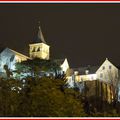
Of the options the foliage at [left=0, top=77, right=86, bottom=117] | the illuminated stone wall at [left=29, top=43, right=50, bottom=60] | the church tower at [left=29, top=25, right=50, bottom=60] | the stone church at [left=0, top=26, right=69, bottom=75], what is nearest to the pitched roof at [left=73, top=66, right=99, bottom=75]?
the stone church at [left=0, top=26, right=69, bottom=75]

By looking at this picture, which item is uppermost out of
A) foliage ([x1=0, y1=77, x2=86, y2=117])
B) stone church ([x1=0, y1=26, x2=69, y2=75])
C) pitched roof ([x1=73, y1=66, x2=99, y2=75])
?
stone church ([x1=0, y1=26, x2=69, y2=75])

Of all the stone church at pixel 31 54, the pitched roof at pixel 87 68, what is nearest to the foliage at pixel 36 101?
the stone church at pixel 31 54

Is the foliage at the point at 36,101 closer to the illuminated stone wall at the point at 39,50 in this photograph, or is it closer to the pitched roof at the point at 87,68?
the pitched roof at the point at 87,68

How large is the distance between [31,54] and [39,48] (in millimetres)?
2087

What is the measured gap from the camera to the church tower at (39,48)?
6275 centimetres

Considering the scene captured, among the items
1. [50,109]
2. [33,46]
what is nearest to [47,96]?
[50,109]

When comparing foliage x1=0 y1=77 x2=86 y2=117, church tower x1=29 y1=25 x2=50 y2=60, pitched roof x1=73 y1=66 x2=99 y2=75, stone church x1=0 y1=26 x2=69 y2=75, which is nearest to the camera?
foliage x1=0 y1=77 x2=86 y2=117

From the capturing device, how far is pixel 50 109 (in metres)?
15.7

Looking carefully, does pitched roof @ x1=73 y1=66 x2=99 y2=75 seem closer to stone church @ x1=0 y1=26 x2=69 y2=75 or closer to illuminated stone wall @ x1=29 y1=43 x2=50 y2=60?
stone church @ x1=0 y1=26 x2=69 y2=75

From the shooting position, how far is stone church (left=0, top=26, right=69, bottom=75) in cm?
5132

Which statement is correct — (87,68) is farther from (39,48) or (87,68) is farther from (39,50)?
(39,48)

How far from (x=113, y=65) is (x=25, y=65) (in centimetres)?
1456

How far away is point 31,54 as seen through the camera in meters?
62.3

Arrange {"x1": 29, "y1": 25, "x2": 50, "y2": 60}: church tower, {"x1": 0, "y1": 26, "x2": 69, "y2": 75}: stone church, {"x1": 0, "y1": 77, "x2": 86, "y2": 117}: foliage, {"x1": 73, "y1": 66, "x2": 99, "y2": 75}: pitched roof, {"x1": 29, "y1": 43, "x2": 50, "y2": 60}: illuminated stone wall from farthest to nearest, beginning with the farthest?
{"x1": 29, "y1": 25, "x2": 50, "y2": 60}: church tower < {"x1": 29, "y1": 43, "x2": 50, "y2": 60}: illuminated stone wall < {"x1": 73, "y1": 66, "x2": 99, "y2": 75}: pitched roof < {"x1": 0, "y1": 26, "x2": 69, "y2": 75}: stone church < {"x1": 0, "y1": 77, "x2": 86, "y2": 117}: foliage
